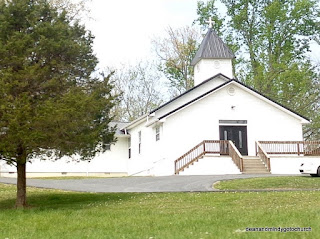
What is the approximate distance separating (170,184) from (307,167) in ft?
22.4

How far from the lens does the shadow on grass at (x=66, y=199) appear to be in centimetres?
1573

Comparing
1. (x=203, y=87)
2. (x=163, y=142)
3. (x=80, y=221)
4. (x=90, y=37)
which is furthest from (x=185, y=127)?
(x=80, y=221)

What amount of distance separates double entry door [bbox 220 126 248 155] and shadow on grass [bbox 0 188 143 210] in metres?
13.9

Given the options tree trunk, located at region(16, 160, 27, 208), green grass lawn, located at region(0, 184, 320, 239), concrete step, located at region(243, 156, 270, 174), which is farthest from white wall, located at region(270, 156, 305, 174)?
tree trunk, located at region(16, 160, 27, 208)

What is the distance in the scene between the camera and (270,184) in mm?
19422

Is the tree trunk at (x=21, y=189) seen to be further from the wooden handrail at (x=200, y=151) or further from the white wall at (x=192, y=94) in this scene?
the white wall at (x=192, y=94)

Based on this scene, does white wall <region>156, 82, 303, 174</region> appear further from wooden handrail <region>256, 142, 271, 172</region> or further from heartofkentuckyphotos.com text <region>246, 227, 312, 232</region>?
heartofkentuckyphotos.com text <region>246, 227, 312, 232</region>

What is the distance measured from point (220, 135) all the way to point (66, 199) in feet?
50.5

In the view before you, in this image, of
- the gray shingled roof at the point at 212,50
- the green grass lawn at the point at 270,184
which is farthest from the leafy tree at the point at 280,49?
the green grass lawn at the point at 270,184

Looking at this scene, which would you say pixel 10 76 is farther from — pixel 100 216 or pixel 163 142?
pixel 163 142

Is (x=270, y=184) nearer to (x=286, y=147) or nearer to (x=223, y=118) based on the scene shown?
(x=286, y=147)

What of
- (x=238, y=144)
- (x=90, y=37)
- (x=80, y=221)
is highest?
(x=90, y=37)

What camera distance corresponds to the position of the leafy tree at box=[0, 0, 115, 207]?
1393 cm

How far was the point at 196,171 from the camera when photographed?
94.4 feet
